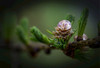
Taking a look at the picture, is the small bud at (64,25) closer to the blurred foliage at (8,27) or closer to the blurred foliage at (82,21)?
the blurred foliage at (82,21)

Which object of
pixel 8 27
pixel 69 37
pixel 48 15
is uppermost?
pixel 48 15

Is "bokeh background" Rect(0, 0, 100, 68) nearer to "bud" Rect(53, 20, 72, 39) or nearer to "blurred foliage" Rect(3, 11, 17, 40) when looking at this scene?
"blurred foliage" Rect(3, 11, 17, 40)

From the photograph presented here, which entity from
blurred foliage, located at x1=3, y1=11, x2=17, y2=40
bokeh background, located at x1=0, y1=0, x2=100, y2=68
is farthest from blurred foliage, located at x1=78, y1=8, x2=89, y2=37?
bokeh background, located at x1=0, y1=0, x2=100, y2=68

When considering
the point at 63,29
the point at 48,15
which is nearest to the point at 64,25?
the point at 63,29

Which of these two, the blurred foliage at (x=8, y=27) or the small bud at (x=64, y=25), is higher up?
the blurred foliage at (x=8, y=27)

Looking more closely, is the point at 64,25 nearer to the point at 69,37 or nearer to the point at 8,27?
the point at 69,37

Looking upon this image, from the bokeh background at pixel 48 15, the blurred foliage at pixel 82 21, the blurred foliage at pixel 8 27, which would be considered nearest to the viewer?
the blurred foliage at pixel 82 21

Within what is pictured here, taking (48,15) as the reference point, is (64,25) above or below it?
below

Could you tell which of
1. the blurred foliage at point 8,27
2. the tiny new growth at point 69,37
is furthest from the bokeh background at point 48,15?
the tiny new growth at point 69,37

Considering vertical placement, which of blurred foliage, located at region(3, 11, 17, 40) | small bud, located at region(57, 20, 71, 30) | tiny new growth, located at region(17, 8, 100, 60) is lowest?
tiny new growth, located at region(17, 8, 100, 60)
